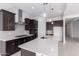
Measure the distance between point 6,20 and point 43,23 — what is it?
309 centimetres

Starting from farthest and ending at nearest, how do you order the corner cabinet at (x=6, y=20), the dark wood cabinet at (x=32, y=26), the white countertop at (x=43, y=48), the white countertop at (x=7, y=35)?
the dark wood cabinet at (x=32, y=26), the white countertop at (x=7, y=35), the corner cabinet at (x=6, y=20), the white countertop at (x=43, y=48)

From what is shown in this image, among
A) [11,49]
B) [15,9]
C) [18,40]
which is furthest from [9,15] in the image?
[11,49]

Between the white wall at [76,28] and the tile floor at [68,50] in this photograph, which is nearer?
the tile floor at [68,50]

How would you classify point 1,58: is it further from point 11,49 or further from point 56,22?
point 56,22

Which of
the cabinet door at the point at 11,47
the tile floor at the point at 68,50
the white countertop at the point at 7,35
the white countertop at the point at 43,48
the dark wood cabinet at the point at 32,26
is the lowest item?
the tile floor at the point at 68,50

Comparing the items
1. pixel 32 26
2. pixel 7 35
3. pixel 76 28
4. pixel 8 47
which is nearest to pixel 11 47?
pixel 8 47

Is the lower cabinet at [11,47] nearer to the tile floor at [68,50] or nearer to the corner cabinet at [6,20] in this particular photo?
the corner cabinet at [6,20]

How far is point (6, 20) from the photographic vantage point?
367 cm

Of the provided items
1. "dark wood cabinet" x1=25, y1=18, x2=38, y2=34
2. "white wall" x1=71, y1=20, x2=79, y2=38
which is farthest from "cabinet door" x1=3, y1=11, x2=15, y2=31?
"white wall" x1=71, y1=20, x2=79, y2=38

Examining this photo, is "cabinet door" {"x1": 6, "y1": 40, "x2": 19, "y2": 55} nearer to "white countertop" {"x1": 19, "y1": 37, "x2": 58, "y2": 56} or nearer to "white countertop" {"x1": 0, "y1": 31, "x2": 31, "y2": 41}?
"white countertop" {"x1": 0, "y1": 31, "x2": 31, "y2": 41}

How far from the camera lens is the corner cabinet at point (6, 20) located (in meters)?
3.46

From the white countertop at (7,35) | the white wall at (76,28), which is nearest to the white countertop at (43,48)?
the white countertop at (7,35)

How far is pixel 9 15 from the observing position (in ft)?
12.7

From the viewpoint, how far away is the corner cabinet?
3465 millimetres
